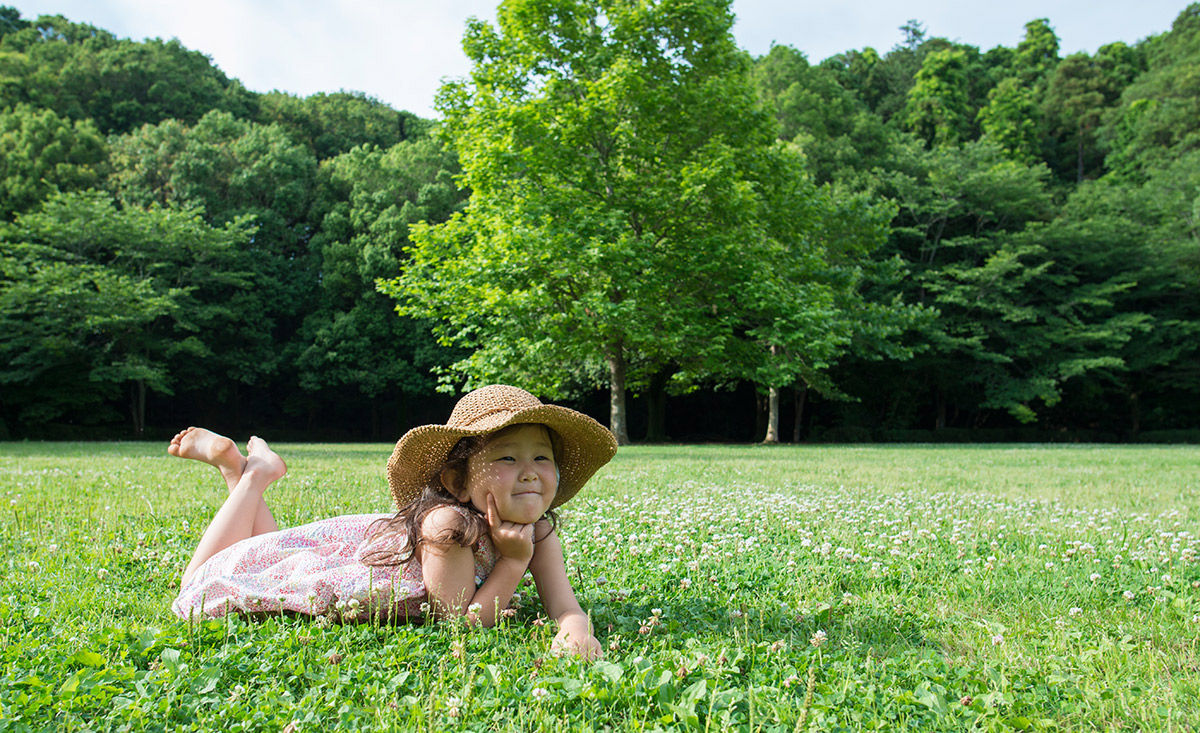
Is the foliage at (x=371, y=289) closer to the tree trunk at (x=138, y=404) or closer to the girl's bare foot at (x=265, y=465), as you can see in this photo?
the tree trunk at (x=138, y=404)

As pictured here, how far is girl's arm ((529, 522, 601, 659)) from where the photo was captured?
2.50 metres

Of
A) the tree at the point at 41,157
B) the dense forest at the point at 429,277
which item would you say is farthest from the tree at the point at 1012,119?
the tree at the point at 41,157

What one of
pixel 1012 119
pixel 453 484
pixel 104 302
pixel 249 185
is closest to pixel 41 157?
pixel 249 185

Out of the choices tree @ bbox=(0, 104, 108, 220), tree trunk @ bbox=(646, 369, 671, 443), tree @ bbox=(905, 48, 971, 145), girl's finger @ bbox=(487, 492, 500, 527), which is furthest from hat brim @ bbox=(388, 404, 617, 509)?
tree @ bbox=(905, 48, 971, 145)

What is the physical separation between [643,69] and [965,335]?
21.9m

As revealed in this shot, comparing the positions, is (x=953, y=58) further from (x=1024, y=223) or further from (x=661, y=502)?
(x=661, y=502)

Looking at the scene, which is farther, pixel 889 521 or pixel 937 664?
pixel 889 521

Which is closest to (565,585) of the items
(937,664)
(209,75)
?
(937,664)

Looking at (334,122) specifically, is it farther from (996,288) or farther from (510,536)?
(510,536)

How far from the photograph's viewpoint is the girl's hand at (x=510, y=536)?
2.70 metres

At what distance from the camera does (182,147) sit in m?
36.0

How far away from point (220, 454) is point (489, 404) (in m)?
1.72

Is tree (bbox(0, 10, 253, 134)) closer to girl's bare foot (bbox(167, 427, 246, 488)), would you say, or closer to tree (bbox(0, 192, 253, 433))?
tree (bbox(0, 192, 253, 433))

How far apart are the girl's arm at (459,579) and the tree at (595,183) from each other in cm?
1550
